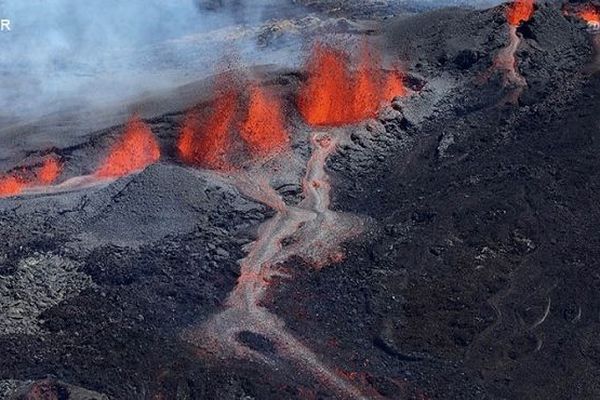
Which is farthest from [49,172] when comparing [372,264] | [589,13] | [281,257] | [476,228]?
[589,13]

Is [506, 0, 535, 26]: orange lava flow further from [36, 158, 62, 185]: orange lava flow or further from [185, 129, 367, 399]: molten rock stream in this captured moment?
[36, 158, 62, 185]: orange lava flow

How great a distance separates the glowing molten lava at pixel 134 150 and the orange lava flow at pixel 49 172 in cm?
164

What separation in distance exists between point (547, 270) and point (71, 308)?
13377mm

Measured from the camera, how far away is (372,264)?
21375 mm

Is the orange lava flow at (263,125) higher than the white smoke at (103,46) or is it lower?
lower

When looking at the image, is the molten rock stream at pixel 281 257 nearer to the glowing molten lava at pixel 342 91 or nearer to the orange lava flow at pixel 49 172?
the glowing molten lava at pixel 342 91

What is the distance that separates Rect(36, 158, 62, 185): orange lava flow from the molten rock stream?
6.26 metres

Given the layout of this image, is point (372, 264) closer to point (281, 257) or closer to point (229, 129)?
point (281, 257)

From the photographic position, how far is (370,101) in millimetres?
28500

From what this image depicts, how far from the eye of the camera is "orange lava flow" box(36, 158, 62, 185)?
24766 millimetres

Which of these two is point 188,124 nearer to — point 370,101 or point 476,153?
point 370,101

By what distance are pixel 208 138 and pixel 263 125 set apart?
85.3 inches

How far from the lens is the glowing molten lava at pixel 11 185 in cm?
2417

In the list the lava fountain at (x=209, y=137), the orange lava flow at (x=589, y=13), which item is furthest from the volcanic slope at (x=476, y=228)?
the lava fountain at (x=209, y=137)
